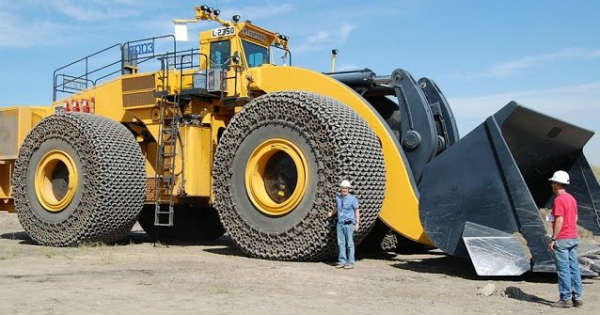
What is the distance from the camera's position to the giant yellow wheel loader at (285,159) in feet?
26.0

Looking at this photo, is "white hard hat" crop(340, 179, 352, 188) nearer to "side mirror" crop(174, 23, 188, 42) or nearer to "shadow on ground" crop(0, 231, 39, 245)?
"side mirror" crop(174, 23, 188, 42)

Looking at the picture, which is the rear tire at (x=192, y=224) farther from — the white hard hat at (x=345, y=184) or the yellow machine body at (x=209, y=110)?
the white hard hat at (x=345, y=184)

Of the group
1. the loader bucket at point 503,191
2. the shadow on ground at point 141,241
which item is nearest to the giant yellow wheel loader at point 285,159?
the loader bucket at point 503,191

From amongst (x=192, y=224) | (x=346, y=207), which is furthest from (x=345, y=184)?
(x=192, y=224)

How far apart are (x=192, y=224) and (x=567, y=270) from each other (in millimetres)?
8192

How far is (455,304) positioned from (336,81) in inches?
168

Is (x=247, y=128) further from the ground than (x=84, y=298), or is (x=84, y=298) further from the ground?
(x=247, y=128)

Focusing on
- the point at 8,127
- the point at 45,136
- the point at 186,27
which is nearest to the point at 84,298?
the point at 45,136

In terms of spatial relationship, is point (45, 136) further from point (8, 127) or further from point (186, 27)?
point (186, 27)

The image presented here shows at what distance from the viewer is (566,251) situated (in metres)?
6.23

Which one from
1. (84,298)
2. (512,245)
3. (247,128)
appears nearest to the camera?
(84,298)

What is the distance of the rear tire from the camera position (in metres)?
13.0

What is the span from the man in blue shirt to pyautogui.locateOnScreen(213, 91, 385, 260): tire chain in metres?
0.17

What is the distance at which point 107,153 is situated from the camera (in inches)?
408
